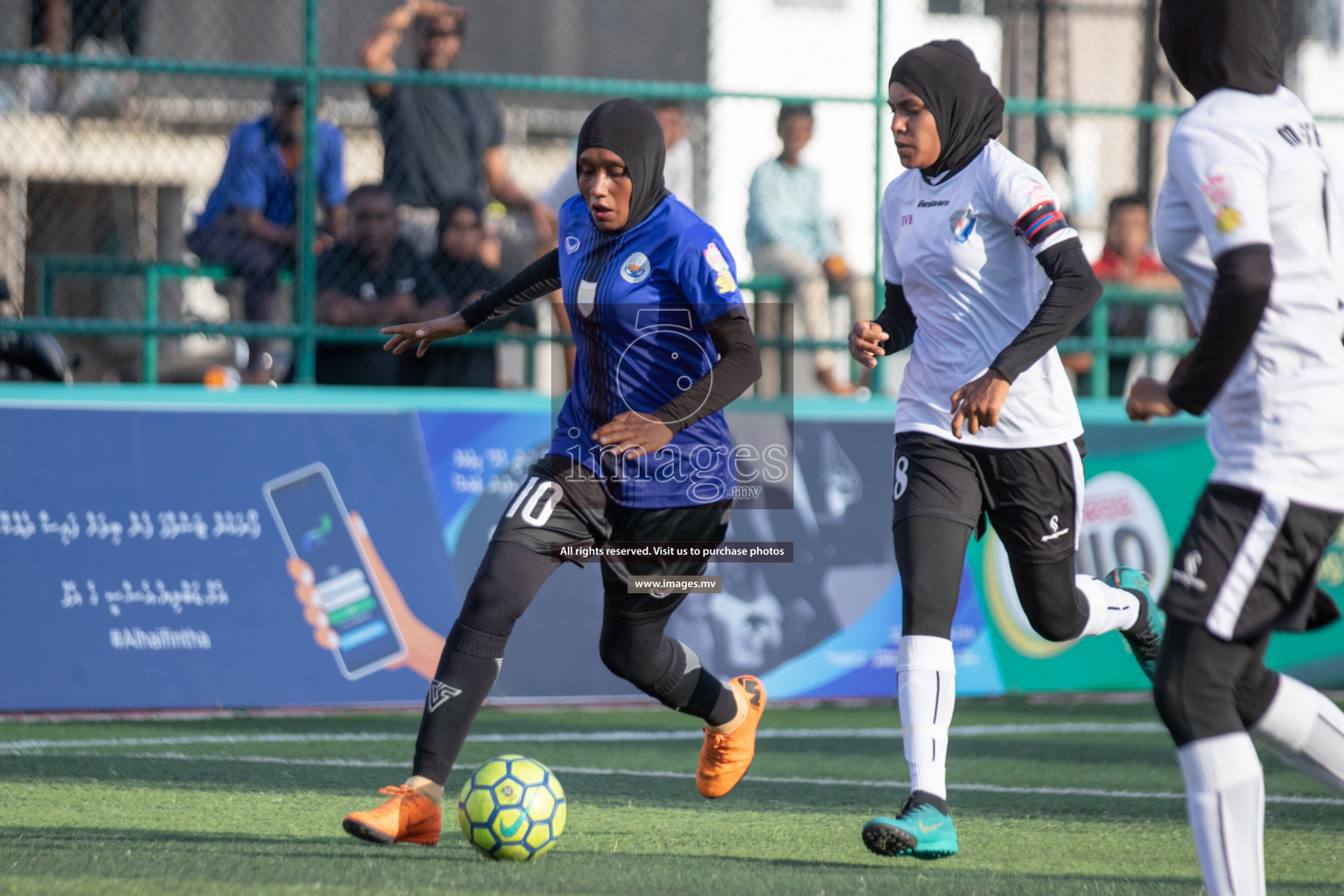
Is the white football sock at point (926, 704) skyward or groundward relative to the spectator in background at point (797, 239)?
groundward

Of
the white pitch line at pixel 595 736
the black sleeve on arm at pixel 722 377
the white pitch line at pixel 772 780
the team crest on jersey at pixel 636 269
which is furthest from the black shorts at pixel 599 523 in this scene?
the white pitch line at pixel 595 736

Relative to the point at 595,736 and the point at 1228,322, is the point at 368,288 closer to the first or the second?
the point at 595,736

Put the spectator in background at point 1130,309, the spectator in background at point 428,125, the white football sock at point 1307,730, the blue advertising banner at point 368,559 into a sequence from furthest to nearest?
1. the spectator in background at point 1130,309
2. the spectator in background at point 428,125
3. the blue advertising banner at point 368,559
4. the white football sock at point 1307,730

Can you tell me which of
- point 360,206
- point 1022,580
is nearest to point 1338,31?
point 360,206

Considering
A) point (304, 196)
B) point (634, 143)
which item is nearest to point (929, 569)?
point (634, 143)

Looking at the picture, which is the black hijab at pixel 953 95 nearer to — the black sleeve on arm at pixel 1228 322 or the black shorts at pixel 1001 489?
the black shorts at pixel 1001 489

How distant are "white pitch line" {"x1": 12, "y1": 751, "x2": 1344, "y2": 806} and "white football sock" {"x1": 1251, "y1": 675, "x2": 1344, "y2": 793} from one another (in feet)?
7.66

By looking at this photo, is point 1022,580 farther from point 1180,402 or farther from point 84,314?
point 84,314

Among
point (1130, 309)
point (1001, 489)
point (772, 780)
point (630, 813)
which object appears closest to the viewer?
point (1001, 489)

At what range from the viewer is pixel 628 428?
4.73 meters

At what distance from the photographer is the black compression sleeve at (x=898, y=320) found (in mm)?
5348

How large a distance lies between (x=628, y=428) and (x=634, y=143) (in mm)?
933

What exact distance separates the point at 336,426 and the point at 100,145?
8.28ft

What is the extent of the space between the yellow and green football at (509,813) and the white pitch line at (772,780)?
5.81 feet
